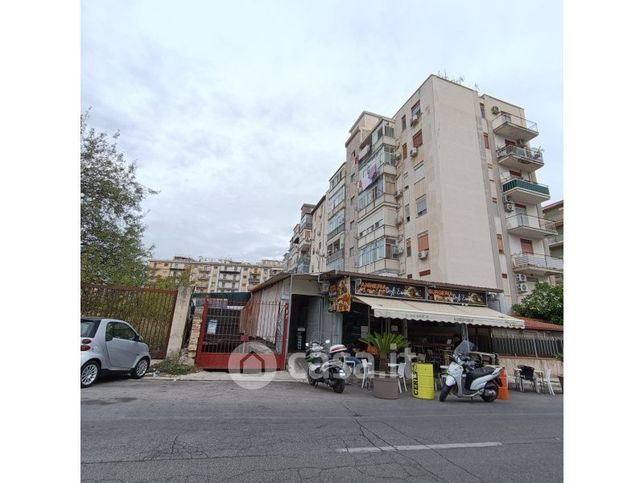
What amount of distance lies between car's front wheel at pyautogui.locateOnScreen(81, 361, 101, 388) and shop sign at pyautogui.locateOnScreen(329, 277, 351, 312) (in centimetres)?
787

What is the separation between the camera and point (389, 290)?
1410 centimetres

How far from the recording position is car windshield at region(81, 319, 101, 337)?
763 cm

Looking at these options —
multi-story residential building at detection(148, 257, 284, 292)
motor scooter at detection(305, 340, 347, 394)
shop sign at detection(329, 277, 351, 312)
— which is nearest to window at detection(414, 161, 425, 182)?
shop sign at detection(329, 277, 351, 312)

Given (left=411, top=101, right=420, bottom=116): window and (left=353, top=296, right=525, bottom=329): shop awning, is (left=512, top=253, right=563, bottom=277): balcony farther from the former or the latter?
(left=411, top=101, right=420, bottom=116): window

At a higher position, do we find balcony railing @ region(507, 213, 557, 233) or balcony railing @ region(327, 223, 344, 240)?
balcony railing @ region(327, 223, 344, 240)

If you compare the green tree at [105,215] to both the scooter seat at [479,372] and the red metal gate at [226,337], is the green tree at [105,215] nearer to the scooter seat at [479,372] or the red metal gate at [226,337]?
the red metal gate at [226,337]

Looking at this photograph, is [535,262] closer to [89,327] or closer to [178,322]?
[178,322]

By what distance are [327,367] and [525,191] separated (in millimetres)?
21594

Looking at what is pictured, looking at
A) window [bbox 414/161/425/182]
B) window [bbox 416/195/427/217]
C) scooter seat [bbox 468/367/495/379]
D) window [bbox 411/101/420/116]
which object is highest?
window [bbox 411/101/420/116]

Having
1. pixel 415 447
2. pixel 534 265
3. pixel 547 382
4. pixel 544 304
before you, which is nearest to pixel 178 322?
pixel 415 447

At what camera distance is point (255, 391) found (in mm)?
8391

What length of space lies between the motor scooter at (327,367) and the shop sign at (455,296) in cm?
676

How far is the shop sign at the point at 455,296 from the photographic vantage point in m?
15.1

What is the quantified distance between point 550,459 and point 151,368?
10.0 metres
